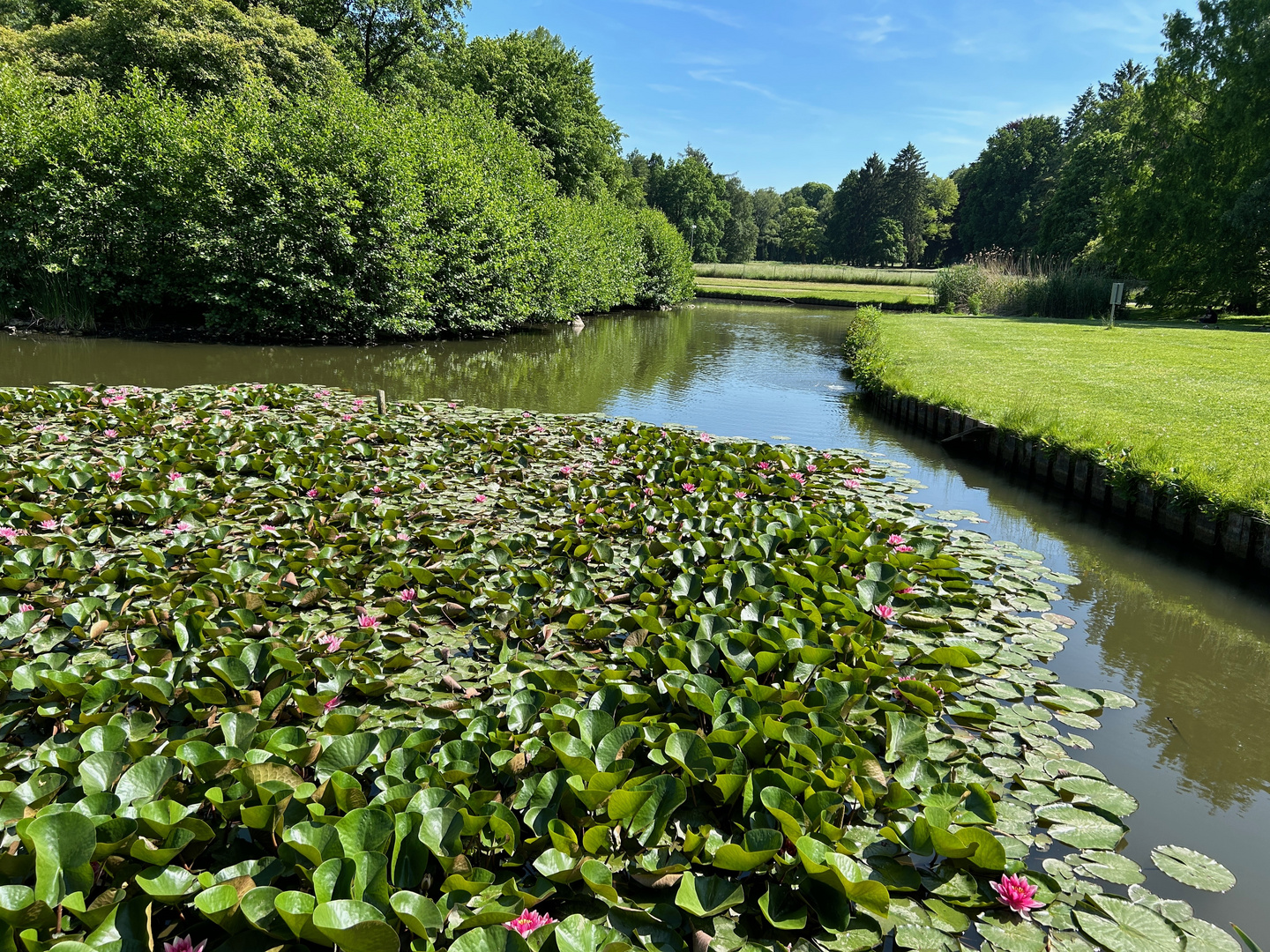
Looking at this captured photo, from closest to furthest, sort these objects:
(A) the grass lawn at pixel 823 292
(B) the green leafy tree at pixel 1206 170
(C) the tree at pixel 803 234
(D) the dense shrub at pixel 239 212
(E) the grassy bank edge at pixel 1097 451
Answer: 1. (E) the grassy bank edge at pixel 1097 451
2. (D) the dense shrub at pixel 239 212
3. (B) the green leafy tree at pixel 1206 170
4. (A) the grass lawn at pixel 823 292
5. (C) the tree at pixel 803 234

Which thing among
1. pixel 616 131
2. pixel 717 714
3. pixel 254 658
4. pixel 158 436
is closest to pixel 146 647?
A: pixel 254 658

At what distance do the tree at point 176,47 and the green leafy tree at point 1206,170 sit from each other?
32.8 m

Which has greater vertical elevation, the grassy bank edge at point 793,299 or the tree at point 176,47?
the tree at point 176,47

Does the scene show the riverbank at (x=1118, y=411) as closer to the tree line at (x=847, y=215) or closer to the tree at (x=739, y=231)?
the tree line at (x=847, y=215)

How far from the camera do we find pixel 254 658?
287cm

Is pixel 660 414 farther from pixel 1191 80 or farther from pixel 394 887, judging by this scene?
pixel 1191 80

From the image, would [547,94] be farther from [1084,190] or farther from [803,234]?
[803,234]

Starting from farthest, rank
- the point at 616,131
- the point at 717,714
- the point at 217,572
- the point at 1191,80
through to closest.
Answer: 1. the point at 616,131
2. the point at 1191,80
3. the point at 217,572
4. the point at 717,714

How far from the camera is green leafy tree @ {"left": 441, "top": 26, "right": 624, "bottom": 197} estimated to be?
36.4 m

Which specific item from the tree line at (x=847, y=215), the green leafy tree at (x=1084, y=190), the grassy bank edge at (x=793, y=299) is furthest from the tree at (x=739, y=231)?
the green leafy tree at (x=1084, y=190)

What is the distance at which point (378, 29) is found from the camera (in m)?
29.6

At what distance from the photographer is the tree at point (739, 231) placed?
9675 centimetres

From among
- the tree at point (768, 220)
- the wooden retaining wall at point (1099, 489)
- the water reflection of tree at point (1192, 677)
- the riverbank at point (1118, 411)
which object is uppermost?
the tree at point (768, 220)

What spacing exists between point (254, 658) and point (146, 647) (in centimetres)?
61
